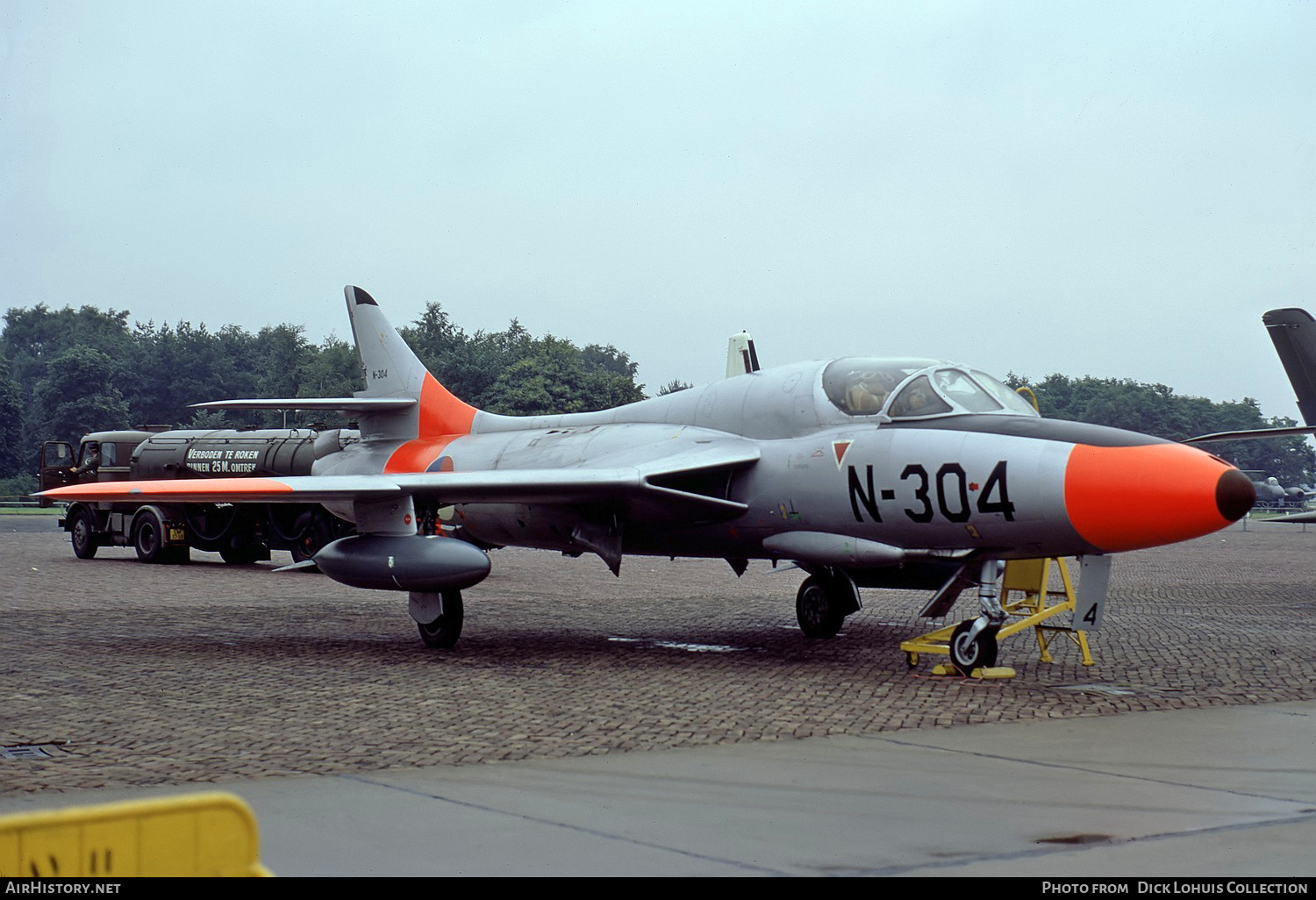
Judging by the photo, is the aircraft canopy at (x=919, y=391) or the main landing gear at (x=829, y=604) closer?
the aircraft canopy at (x=919, y=391)

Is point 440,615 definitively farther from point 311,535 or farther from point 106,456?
point 106,456

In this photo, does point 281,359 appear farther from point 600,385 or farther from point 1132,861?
point 1132,861

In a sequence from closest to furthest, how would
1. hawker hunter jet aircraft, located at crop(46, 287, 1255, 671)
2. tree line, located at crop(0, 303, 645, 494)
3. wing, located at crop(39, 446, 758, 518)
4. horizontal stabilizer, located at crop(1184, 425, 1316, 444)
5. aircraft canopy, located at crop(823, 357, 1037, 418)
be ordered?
hawker hunter jet aircraft, located at crop(46, 287, 1255, 671), aircraft canopy, located at crop(823, 357, 1037, 418), wing, located at crop(39, 446, 758, 518), horizontal stabilizer, located at crop(1184, 425, 1316, 444), tree line, located at crop(0, 303, 645, 494)

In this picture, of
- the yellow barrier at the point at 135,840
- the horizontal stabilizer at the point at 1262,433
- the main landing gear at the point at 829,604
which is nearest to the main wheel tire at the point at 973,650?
the main landing gear at the point at 829,604

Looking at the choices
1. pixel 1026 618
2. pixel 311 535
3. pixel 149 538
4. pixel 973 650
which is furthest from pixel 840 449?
pixel 149 538

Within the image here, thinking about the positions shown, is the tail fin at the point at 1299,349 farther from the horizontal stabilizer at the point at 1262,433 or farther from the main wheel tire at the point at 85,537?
the main wheel tire at the point at 85,537

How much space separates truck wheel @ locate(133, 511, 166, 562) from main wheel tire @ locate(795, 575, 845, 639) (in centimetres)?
1614

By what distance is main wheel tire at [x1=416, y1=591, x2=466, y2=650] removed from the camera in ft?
38.4

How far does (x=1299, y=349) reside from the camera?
1947cm

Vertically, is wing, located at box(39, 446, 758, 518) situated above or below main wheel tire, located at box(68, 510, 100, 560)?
above

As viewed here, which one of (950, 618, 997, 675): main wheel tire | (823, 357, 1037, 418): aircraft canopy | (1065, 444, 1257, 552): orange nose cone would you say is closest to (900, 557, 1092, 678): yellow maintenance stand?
(950, 618, 997, 675): main wheel tire

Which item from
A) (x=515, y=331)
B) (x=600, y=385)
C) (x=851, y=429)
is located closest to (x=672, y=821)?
(x=851, y=429)

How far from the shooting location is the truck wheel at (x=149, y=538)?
25.1 meters

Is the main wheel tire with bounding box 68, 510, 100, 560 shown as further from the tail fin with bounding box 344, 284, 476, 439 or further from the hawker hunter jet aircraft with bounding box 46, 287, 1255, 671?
the hawker hunter jet aircraft with bounding box 46, 287, 1255, 671
